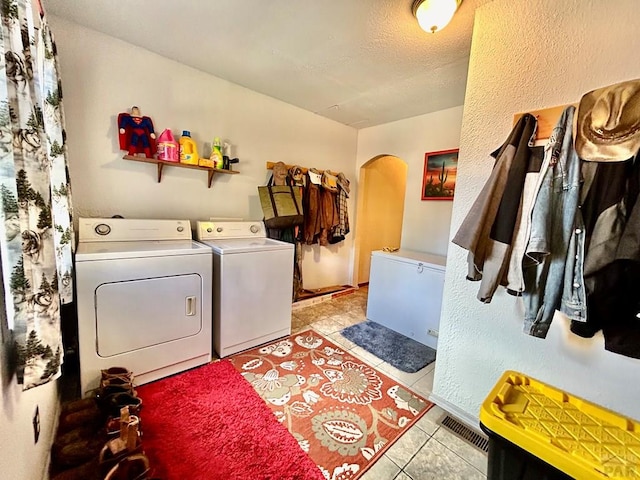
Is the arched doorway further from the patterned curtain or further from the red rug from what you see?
the patterned curtain

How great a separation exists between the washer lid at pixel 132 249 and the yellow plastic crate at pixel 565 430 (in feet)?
6.42

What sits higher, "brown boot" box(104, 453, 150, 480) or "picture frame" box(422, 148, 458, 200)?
"picture frame" box(422, 148, 458, 200)

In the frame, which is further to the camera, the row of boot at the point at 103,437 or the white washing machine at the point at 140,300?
the white washing machine at the point at 140,300

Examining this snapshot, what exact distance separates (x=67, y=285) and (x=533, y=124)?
8.37 feet

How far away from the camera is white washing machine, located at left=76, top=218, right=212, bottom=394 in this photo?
5.34 ft

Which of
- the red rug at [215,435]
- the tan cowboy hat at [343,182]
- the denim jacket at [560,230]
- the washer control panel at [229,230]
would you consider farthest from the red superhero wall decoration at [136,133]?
the denim jacket at [560,230]

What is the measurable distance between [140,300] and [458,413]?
2.19 meters

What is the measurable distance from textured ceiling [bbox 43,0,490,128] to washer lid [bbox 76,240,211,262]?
1.56 m

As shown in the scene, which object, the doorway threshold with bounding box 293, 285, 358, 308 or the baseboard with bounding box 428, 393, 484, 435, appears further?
the doorway threshold with bounding box 293, 285, 358, 308

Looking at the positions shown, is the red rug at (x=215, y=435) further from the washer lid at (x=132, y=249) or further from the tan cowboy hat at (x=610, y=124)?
the tan cowboy hat at (x=610, y=124)

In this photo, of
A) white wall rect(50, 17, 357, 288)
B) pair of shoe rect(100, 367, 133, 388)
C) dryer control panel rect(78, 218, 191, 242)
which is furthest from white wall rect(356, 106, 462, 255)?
pair of shoe rect(100, 367, 133, 388)

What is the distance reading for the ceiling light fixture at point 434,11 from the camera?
142cm

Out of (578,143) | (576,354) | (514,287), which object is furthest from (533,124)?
(576,354)

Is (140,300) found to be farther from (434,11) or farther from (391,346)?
(434,11)
